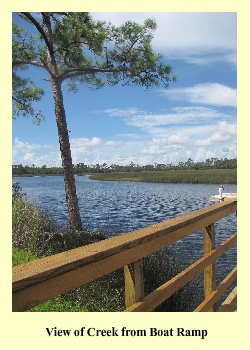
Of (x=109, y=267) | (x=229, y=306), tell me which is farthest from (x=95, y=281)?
(x=109, y=267)

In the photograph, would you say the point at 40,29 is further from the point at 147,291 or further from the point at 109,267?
the point at 109,267

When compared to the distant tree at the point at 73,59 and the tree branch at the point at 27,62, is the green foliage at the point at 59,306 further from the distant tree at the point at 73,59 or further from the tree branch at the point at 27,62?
the tree branch at the point at 27,62

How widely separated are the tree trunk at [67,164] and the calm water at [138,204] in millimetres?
75

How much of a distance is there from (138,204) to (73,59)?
172 cm

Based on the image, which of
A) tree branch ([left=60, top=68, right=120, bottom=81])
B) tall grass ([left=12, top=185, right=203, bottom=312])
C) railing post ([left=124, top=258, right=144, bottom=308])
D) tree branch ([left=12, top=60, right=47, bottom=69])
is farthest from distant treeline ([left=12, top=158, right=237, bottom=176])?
railing post ([left=124, top=258, right=144, bottom=308])

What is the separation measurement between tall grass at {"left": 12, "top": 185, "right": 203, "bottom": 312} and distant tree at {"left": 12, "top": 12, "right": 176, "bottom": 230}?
32 cm

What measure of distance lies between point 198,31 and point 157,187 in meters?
1.52

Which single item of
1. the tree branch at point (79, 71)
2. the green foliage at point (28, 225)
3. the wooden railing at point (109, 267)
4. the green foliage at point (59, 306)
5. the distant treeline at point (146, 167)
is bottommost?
the green foliage at point (59, 306)

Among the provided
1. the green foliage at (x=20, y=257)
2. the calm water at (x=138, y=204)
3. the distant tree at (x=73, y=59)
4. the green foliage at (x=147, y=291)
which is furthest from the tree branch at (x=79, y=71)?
the green foliage at (x=147, y=291)

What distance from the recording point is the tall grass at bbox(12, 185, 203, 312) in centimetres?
280

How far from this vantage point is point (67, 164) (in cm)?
433

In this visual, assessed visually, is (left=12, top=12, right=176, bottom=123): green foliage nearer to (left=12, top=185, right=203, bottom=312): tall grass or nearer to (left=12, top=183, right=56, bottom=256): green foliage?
(left=12, top=183, right=56, bottom=256): green foliage

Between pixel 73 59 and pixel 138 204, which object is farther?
pixel 73 59

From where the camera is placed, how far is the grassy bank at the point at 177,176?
10.9ft
